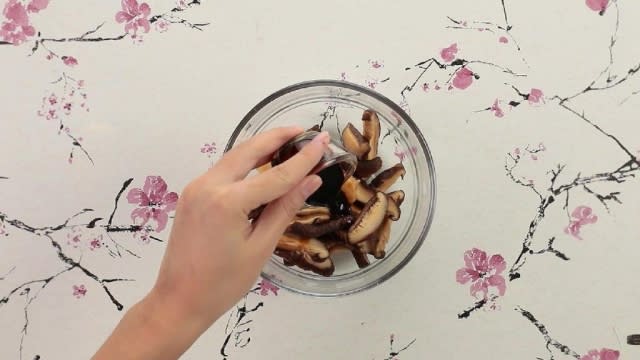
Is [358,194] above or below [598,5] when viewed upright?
below

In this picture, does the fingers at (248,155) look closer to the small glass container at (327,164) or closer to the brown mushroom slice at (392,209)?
the small glass container at (327,164)

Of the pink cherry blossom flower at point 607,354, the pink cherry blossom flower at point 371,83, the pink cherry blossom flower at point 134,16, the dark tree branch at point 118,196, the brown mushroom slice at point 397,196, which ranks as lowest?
the pink cherry blossom flower at point 607,354

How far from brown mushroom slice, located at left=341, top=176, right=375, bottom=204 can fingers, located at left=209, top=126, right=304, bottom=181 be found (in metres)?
0.09

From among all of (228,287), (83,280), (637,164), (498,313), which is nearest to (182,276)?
(228,287)

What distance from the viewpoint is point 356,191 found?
605mm

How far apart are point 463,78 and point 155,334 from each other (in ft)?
1.28

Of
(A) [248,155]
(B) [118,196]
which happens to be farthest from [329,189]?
(B) [118,196]

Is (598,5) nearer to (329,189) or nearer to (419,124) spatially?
(419,124)

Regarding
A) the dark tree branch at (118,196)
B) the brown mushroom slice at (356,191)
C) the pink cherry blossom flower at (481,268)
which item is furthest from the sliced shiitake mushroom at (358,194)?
the dark tree branch at (118,196)

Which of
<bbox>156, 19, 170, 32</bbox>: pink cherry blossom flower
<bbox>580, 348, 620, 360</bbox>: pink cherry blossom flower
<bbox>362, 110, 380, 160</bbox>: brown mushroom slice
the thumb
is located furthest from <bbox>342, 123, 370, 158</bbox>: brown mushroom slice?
<bbox>580, 348, 620, 360</bbox>: pink cherry blossom flower

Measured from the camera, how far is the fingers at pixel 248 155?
515mm

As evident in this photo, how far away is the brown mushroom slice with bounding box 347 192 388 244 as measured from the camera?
0.59 metres

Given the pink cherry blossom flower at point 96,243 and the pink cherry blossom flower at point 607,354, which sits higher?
the pink cherry blossom flower at point 96,243

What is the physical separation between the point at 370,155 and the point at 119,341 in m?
0.29
